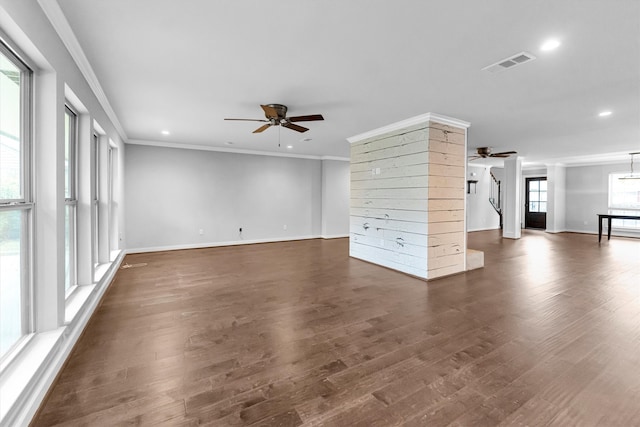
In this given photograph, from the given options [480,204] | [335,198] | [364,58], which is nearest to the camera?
[364,58]

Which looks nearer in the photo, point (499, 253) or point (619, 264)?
point (619, 264)

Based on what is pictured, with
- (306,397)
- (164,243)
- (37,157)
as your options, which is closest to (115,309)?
(37,157)

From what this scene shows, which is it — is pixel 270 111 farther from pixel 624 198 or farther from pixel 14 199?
pixel 624 198

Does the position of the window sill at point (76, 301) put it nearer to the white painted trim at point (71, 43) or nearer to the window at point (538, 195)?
the white painted trim at point (71, 43)

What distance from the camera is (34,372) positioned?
67.9 inches

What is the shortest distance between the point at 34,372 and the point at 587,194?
1412 centimetres

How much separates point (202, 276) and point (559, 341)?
15.0 feet

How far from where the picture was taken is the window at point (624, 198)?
30.4 ft

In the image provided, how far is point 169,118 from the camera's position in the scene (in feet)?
15.6

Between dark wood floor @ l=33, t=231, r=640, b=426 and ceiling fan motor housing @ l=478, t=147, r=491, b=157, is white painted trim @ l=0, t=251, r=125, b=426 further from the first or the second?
ceiling fan motor housing @ l=478, t=147, r=491, b=157

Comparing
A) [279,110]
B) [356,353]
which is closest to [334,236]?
[279,110]

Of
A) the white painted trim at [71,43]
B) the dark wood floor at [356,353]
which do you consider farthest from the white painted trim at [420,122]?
the white painted trim at [71,43]

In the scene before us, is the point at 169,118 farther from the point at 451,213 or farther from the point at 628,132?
the point at 628,132

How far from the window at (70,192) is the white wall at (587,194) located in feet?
45.8
